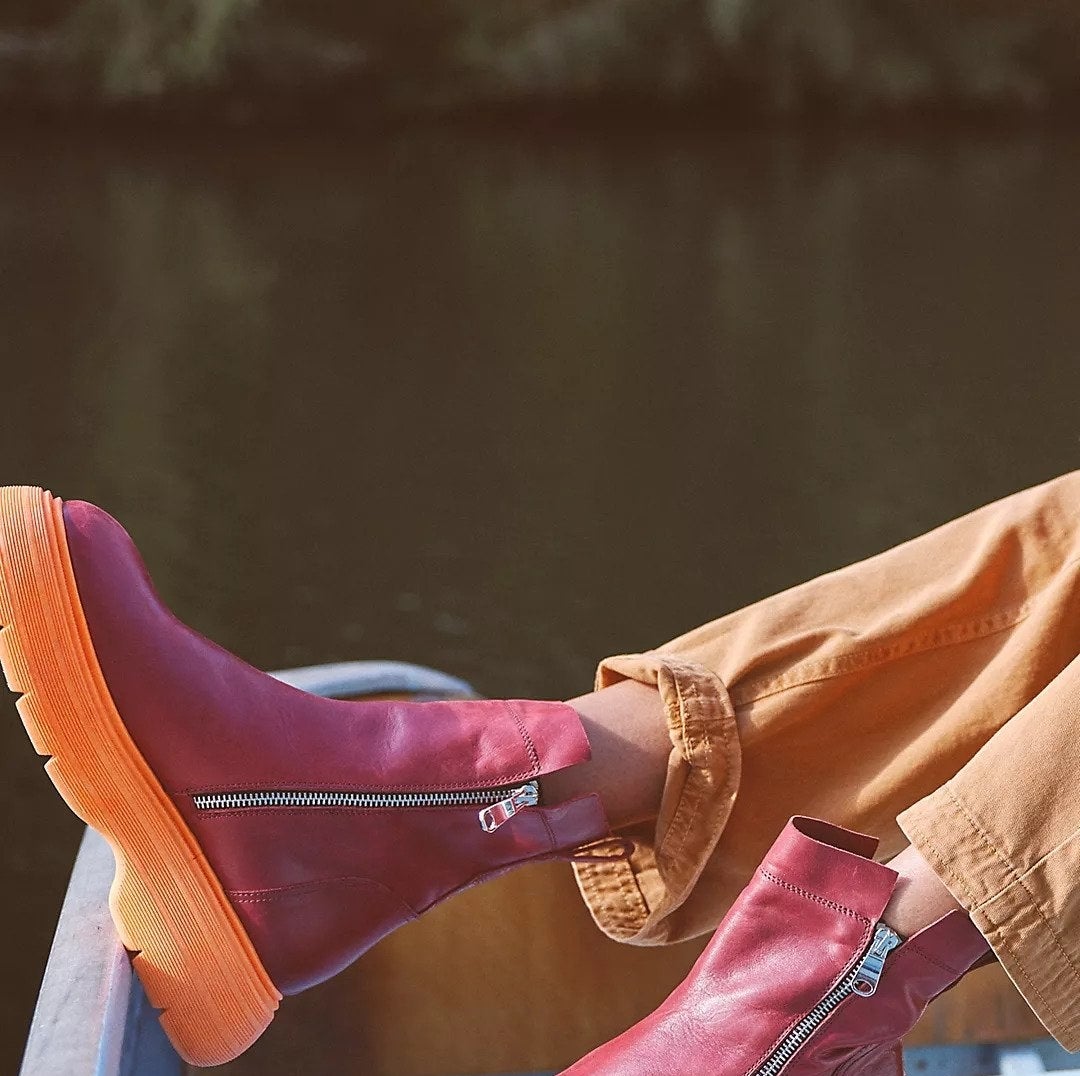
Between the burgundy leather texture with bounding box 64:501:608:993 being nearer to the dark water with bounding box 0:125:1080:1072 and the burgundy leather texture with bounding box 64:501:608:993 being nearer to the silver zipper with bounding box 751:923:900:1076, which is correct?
the silver zipper with bounding box 751:923:900:1076

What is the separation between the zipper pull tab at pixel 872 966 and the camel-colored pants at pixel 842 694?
9cm

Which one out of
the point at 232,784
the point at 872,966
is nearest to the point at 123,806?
the point at 232,784

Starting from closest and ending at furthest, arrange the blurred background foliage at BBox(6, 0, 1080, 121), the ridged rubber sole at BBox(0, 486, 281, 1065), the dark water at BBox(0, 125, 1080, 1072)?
the ridged rubber sole at BBox(0, 486, 281, 1065)
the dark water at BBox(0, 125, 1080, 1072)
the blurred background foliage at BBox(6, 0, 1080, 121)

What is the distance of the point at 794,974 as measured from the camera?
1.65ft

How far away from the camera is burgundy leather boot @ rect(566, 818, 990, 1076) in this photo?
0.50m

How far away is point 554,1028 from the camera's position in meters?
0.79

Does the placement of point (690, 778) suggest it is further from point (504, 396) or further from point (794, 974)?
point (504, 396)

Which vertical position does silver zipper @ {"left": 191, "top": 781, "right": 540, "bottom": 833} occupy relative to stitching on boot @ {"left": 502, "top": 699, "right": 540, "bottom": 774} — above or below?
below

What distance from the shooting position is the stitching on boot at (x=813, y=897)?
1.64ft

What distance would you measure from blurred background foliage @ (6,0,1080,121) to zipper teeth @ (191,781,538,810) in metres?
6.87

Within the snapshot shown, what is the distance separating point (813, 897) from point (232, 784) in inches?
7.5

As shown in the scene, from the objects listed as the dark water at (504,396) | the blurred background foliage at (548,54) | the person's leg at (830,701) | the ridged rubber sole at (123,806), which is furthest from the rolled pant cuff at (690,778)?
the blurred background foliage at (548,54)

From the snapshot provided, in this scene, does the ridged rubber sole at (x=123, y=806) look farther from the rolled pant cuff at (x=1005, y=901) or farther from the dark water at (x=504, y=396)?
the dark water at (x=504, y=396)

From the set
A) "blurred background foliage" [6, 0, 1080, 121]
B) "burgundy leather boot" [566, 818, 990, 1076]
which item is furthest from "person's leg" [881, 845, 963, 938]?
"blurred background foliage" [6, 0, 1080, 121]
